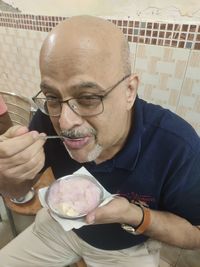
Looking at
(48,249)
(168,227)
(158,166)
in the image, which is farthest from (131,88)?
(48,249)

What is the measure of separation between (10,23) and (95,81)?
1668 mm

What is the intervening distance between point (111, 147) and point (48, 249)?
2.39 feet

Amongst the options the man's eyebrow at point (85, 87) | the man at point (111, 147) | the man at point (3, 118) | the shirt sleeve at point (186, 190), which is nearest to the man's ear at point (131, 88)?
A: the man at point (111, 147)

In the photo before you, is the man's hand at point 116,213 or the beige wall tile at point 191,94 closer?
the man's hand at point 116,213

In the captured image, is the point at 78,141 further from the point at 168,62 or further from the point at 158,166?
the point at 168,62

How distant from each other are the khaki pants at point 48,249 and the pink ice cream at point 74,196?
508 millimetres

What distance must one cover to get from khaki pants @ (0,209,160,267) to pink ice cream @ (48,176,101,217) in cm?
51

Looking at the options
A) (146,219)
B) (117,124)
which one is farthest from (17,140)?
(146,219)

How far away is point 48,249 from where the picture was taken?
50.5 inches

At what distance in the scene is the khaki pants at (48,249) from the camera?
47.6 inches

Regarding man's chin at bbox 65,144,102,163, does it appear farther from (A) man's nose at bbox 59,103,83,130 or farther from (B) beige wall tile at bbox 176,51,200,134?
(B) beige wall tile at bbox 176,51,200,134

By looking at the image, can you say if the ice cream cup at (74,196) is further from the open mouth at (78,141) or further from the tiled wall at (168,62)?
the tiled wall at (168,62)

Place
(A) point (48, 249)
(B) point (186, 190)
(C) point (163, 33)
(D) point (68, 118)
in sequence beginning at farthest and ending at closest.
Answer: (A) point (48, 249) < (C) point (163, 33) < (B) point (186, 190) < (D) point (68, 118)

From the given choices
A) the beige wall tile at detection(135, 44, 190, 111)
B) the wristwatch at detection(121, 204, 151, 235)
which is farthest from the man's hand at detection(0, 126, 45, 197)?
the beige wall tile at detection(135, 44, 190, 111)
